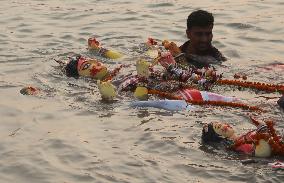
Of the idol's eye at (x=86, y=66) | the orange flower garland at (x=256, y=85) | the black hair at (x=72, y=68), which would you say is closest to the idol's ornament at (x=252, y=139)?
the orange flower garland at (x=256, y=85)

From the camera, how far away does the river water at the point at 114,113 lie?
530 cm

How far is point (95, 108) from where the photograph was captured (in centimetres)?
695

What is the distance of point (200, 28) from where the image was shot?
8.27 m

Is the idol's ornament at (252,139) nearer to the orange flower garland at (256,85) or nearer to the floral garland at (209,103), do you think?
the floral garland at (209,103)

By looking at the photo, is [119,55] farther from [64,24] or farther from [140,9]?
[140,9]

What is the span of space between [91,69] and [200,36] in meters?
1.59

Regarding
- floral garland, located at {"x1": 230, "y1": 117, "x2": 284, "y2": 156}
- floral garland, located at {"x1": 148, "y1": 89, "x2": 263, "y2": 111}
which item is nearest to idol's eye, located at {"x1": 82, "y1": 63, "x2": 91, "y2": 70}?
floral garland, located at {"x1": 148, "y1": 89, "x2": 263, "y2": 111}

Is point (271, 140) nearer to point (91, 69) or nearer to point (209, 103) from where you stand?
point (209, 103)

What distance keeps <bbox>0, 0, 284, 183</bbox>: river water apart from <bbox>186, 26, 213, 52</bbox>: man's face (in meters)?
0.45

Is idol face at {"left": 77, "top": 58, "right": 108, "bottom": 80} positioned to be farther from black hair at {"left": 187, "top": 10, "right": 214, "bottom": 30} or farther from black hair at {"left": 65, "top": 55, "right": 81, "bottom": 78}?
black hair at {"left": 187, "top": 10, "right": 214, "bottom": 30}

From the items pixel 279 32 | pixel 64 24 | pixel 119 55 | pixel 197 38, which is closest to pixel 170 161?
pixel 197 38

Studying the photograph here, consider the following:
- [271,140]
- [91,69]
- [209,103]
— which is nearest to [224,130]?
[271,140]

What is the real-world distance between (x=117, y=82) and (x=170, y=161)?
2287 millimetres

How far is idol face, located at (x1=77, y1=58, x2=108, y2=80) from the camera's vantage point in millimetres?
7805
